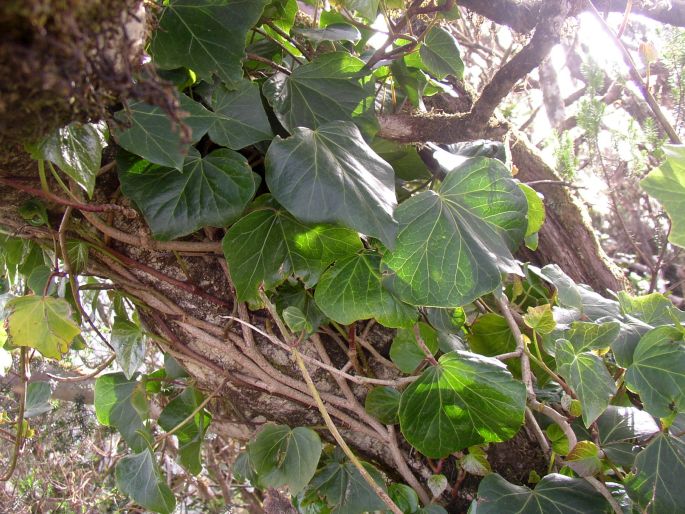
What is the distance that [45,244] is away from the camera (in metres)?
0.75

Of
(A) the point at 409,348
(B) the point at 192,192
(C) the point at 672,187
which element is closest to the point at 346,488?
(A) the point at 409,348

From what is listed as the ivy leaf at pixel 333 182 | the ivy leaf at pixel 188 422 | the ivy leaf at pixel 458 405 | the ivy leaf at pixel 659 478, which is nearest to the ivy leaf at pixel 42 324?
the ivy leaf at pixel 188 422

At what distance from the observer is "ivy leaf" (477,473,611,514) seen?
0.64 m

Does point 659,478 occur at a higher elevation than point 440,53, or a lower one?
lower

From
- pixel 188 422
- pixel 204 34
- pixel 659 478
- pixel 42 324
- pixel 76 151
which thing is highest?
pixel 204 34

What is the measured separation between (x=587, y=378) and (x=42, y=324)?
26.9 inches

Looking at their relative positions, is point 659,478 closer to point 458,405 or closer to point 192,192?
point 458,405

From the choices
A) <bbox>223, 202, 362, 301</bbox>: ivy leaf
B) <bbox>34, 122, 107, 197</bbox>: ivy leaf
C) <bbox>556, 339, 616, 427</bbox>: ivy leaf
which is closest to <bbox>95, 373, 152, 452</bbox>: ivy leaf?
<bbox>223, 202, 362, 301</bbox>: ivy leaf

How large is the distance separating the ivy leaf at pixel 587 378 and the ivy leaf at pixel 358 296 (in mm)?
192

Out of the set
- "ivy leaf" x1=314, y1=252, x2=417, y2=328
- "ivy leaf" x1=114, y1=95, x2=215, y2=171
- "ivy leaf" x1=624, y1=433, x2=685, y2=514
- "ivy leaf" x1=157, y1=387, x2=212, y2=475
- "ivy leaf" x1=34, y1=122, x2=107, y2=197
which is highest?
"ivy leaf" x1=114, y1=95, x2=215, y2=171

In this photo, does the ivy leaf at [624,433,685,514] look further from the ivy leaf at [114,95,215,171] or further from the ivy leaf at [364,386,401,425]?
the ivy leaf at [114,95,215,171]

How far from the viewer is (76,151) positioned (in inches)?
21.4

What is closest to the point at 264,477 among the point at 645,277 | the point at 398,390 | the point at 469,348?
the point at 398,390

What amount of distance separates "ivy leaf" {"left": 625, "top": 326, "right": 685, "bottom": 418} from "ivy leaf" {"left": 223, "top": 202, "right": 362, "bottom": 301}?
38 cm
